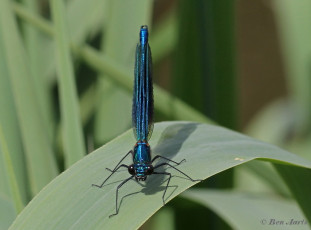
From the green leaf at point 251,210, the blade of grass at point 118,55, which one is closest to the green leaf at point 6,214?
the green leaf at point 251,210

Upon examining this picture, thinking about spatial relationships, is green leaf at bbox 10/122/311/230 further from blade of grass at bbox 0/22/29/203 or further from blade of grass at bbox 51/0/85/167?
blade of grass at bbox 0/22/29/203

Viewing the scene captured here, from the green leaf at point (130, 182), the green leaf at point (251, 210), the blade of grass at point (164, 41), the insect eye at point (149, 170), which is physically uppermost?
the green leaf at point (130, 182)

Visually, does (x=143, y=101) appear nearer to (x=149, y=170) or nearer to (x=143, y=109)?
(x=143, y=109)

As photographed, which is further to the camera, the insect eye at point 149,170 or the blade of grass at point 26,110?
the blade of grass at point 26,110

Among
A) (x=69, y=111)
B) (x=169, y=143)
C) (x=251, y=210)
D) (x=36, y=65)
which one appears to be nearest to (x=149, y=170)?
(x=169, y=143)

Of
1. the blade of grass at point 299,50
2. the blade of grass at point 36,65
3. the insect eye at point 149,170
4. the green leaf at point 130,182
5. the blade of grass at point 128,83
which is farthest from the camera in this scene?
the blade of grass at point 299,50

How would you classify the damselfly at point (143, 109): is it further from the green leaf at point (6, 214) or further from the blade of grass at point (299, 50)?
the blade of grass at point (299, 50)

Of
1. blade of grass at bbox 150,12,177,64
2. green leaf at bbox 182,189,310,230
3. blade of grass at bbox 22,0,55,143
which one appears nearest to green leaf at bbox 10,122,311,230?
green leaf at bbox 182,189,310,230
